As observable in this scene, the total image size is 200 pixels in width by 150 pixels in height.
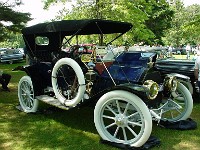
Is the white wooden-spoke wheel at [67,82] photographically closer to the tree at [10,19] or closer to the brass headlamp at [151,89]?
the brass headlamp at [151,89]

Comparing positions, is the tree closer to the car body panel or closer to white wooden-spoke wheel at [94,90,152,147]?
the car body panel

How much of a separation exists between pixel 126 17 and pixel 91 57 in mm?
8943

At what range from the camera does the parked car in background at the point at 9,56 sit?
22406mm

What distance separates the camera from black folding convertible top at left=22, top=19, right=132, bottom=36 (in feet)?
18.0

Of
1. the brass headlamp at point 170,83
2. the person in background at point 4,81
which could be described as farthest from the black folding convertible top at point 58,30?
the person in background at point 4,81

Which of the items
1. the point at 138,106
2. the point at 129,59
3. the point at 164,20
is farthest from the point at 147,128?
the point at 164,20

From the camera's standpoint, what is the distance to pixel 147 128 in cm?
427

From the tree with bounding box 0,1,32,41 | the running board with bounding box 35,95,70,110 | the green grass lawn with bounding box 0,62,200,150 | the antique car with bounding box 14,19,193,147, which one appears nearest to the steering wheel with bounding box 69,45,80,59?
the antique car with bounding box 14,19,193,147

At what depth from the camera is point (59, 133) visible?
5.36 metres

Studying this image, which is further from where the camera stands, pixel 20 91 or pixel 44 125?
pixel 20 91

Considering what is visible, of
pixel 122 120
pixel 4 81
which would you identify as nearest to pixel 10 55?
pixel 4 81

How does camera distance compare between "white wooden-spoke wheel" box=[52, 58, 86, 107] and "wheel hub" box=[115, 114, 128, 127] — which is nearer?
"wheel hub" box=[115, 114, 128, 127]

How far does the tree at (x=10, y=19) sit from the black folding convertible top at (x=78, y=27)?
9371 mm

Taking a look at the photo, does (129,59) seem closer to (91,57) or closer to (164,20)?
(91,57)
